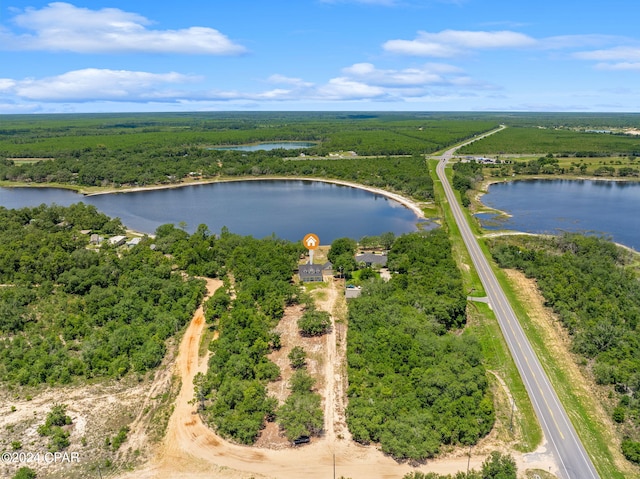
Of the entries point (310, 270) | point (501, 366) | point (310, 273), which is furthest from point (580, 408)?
point (310, 270)

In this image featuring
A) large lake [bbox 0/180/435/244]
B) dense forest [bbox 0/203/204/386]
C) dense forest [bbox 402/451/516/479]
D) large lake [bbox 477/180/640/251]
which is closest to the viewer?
dense forest [bbox 402/451/516/479]

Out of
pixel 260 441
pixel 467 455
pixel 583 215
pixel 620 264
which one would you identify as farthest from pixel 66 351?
pixel 583 215

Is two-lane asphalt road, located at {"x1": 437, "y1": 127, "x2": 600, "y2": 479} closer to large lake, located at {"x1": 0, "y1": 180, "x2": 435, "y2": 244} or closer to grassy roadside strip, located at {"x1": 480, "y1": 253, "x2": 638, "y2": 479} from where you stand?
grassy roadside strip, located at {"x1": 480, "y1": 253, "x2": 638, "y2": 479}

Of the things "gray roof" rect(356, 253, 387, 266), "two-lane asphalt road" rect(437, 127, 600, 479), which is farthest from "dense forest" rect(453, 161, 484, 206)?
"two-lane asphalt road" rect(437, 127, 600, 479)

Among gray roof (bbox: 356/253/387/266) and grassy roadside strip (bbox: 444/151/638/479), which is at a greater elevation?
gray roof (bbox: 356/253/387/266)

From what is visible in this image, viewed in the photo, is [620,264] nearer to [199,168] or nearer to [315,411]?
[315,411]

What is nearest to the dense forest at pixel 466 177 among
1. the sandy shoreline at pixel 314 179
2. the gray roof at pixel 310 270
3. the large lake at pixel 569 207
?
the large lake at pixel 569 207

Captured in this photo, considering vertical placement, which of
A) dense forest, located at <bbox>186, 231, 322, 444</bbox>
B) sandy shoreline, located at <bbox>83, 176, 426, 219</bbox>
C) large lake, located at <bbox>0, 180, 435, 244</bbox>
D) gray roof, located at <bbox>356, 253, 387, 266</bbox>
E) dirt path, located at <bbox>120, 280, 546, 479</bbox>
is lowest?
dirt path, located at <bbox>120, 280, 546, 479</bbox>
